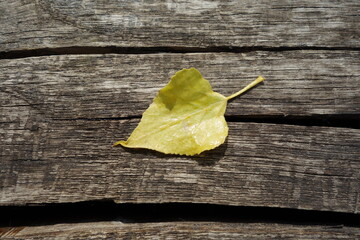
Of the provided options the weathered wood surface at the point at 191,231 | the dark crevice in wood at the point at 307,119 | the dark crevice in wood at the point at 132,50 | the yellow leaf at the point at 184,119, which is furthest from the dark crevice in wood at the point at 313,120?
the weathered wood surface at the point at 191,231

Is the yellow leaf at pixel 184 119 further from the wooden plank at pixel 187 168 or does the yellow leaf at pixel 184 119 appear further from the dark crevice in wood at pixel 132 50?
the dark crevice in wood at pixel 132 50

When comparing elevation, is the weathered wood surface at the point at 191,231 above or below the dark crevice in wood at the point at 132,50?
below

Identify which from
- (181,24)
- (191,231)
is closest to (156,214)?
(191,231)

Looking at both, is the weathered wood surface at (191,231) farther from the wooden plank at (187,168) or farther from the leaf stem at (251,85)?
the leaf stem at (251,85)

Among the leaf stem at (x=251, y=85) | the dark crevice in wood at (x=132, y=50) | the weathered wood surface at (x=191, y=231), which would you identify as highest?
the dark crevice in wood at (x=132, y=50)

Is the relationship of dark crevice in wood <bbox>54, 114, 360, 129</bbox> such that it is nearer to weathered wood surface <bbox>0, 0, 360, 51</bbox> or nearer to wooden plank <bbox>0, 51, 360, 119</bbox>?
wooden plank <bbox>0, 51, 360, 119</bbox>

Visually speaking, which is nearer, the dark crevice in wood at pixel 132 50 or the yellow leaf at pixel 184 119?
the yellow leaf at pixel 184 119

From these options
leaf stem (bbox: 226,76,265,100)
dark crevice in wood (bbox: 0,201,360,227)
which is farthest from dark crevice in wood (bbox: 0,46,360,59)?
dark crevice in wood (bbox: 0,201,360,227)

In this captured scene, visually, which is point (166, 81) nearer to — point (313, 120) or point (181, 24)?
point (181, 24)
